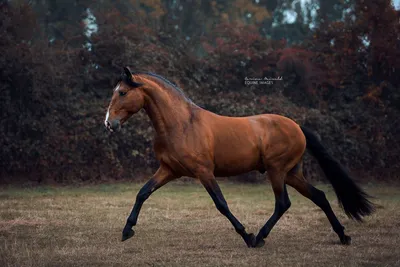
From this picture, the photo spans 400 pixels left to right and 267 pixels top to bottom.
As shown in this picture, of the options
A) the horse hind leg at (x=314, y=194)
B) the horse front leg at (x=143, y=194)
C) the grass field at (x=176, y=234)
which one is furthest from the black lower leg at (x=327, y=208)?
the horse front leg at (x=143, y=194)

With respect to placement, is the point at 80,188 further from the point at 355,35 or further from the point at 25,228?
the point at 355,35

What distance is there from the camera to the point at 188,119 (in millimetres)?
7043

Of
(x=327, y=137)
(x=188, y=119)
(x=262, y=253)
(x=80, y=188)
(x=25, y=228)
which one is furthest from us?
(x=327, y=137)

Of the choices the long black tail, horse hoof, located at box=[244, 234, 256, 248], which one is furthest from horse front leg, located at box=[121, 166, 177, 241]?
the long black tail

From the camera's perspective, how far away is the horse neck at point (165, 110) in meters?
6.98

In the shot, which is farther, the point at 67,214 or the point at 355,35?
the point at 355,35

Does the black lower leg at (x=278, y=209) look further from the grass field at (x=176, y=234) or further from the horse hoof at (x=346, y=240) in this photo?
the horse hoof at (x=346, y=240)

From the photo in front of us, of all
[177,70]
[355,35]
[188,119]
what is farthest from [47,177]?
[355,35]

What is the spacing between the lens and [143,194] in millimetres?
6812

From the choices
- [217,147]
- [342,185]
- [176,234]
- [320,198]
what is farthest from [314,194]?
[176,234]

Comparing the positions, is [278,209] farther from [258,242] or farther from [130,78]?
[130,78]

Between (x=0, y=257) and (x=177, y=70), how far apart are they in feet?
39.1

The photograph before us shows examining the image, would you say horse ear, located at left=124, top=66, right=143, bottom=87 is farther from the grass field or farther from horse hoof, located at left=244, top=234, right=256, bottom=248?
horse hoof, located at left=244, top=234, right=256, bottom=248

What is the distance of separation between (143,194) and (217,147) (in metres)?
1.09
